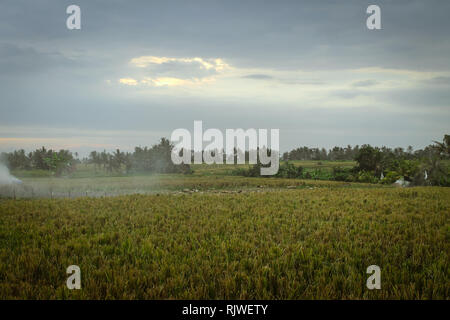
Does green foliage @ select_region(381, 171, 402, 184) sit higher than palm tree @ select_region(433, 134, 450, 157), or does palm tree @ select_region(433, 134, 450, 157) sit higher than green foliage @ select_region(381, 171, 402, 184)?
palm tree @ select_region(433, 134, 450, 157)

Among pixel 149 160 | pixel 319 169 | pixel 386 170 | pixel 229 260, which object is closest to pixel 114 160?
pixel 149 160

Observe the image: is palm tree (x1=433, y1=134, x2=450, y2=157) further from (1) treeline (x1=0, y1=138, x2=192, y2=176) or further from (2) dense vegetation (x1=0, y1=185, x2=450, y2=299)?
(1) treeline (x1=0, y1=138, x2=192, y2=176)

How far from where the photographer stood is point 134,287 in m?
4.95

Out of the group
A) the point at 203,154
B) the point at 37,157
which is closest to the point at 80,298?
the point at 37,157

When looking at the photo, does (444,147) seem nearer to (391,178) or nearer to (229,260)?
(391,178)

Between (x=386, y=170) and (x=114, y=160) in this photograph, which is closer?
(x=386, y=170)

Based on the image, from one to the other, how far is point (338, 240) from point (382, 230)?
2.37 metres

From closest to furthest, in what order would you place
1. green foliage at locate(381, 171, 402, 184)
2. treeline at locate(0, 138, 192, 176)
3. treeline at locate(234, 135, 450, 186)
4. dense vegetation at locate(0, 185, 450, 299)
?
dense vegetation at locate(0, 185, 450, 299)
treeline at locate(234, 135, 450, 186)
green foliage at locate(381, 171, 402, 184)
treeline at locate(0, 138, 192, 176)

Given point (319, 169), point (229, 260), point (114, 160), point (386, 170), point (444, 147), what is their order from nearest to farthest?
point (229, 260)
point (444, 147)
point (386, 170)
point (319, 169)
point (114, 160)

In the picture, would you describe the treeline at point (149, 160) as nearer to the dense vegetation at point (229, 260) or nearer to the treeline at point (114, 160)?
the treeline at point (114, 160)

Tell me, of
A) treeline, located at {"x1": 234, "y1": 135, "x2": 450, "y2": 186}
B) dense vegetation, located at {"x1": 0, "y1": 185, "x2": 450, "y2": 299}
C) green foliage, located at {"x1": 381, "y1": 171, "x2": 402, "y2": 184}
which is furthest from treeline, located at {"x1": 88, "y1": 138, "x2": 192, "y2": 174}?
dense vegetation, located at {"x1": 0, "y1": 185, "x2": 450, "y2": 299}
